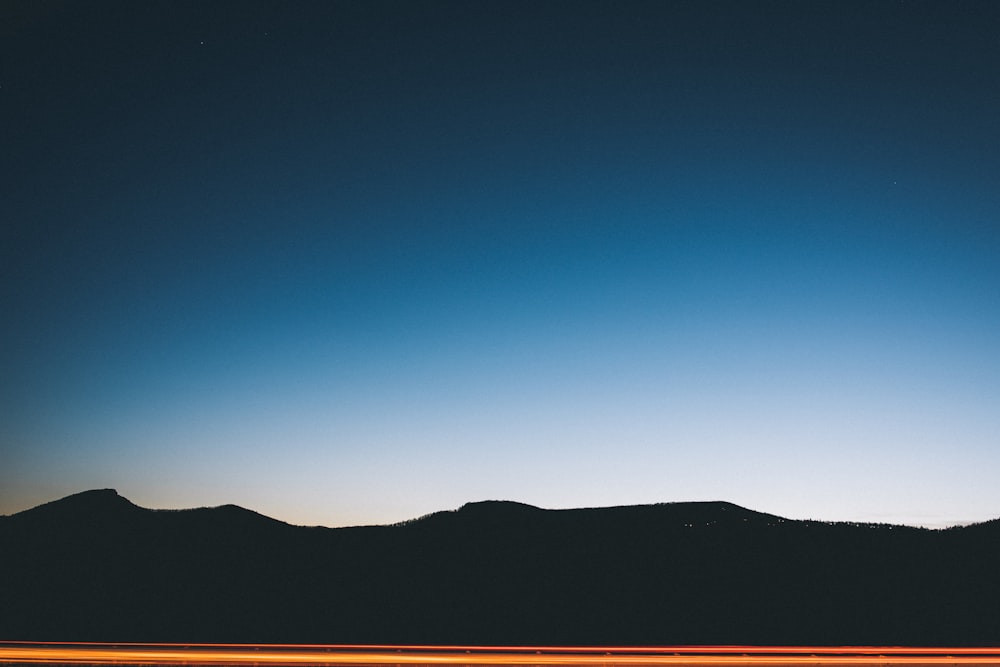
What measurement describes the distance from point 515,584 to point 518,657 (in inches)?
1413

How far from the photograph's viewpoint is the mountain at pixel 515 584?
1549 inches

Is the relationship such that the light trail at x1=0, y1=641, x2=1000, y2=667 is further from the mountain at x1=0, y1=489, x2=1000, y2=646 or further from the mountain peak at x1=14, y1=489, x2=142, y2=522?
the mountain peak at x1=14, y1=489, x2=142, y2=522

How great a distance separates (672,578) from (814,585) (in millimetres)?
10335

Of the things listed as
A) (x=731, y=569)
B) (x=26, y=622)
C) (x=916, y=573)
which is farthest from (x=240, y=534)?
(x=916, y=573)

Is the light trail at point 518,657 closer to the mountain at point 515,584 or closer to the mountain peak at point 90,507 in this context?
the mountain at point 515,584

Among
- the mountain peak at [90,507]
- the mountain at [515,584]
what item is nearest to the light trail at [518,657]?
the mountain at [515,584]

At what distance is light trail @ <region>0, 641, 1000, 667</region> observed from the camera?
19531mm

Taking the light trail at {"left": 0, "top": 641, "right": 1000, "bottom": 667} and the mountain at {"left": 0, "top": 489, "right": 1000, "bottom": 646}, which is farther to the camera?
the mountain at {"left": 0, "top": 489, "right": 1000, "bottom": 646}

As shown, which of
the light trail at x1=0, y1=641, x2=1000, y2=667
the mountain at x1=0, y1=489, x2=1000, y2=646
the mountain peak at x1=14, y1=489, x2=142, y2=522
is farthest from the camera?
the mountain peak at x1=14, y1=489, x2=142, y2=522

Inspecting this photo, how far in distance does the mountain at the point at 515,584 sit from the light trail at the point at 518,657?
1433 cm

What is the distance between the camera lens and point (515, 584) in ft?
178

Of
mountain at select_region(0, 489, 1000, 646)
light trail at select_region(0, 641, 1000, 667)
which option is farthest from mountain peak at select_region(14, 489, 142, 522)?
light trail at select_region(0, 641, 1000, 667)

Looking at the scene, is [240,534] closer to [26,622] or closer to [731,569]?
[26,622]

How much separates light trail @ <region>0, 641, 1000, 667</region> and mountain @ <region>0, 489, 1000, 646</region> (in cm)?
1433
